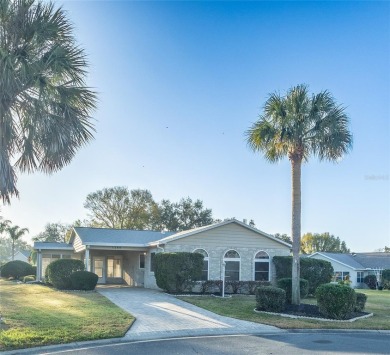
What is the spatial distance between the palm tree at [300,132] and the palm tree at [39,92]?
25.7 feet

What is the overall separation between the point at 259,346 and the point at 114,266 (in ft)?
82.1

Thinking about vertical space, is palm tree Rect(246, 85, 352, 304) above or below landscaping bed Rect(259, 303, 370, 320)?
above

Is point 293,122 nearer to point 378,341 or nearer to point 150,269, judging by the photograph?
point 378,341

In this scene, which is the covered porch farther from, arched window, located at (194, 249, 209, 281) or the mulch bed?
the mulch bed

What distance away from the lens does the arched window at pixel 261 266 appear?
26.2 metres

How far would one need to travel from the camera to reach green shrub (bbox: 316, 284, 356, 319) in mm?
15180

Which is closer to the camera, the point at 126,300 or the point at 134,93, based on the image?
the point at 134,93

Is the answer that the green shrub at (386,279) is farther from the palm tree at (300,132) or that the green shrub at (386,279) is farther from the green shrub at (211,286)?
the palm tree at (300,132)

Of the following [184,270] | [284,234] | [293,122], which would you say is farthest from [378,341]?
[284,234]

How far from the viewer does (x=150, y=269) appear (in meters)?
27.3

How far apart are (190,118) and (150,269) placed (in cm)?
1165

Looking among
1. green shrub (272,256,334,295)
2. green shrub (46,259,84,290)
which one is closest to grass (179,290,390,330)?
green shrub (272,256,334,295)

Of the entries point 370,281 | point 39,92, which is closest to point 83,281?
point 39,92

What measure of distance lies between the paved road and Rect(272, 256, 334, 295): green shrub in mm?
12770
